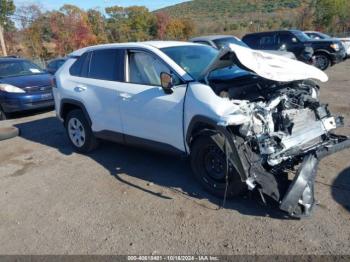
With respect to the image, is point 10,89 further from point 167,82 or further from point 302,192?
point 302,192

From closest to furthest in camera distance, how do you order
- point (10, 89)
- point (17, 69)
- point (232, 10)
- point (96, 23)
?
point (10, 89) < point (17, 69) < point (96, 23) < point (232, 10)

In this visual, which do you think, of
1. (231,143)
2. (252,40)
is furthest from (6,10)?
(231,143)

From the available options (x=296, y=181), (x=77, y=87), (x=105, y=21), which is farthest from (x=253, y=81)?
(x=105, y=21)

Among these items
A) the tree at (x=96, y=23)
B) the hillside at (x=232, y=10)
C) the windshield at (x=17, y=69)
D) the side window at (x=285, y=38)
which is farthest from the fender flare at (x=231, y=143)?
the hillside at (x=232, y=10)

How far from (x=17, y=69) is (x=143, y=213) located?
793 centimetres

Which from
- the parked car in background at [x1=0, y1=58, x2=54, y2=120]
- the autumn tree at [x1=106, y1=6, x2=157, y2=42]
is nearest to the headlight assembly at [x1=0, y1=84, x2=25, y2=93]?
the parked car in background at [x1=0, y1=58, x2=54, y2=120]

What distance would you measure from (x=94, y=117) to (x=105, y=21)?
52.5 metres

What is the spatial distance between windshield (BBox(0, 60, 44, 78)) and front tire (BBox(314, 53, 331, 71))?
11073mm

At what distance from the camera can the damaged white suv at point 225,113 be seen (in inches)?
141

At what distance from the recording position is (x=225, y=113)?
3.64 m

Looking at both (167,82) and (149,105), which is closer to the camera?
(167,82)

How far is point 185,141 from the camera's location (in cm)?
421

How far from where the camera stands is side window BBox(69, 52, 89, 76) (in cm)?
577

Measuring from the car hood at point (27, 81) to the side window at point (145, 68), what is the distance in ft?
17.2
